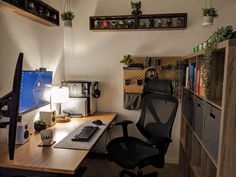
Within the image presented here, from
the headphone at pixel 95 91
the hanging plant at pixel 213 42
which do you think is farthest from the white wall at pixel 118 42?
the hanging plant at pixel 213 42

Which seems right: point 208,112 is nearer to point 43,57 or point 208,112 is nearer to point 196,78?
point 196,78

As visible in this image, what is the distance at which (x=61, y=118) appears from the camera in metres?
2.57

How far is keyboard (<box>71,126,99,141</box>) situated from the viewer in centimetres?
184

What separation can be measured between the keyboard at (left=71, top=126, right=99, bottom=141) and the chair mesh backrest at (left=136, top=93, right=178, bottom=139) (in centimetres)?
62

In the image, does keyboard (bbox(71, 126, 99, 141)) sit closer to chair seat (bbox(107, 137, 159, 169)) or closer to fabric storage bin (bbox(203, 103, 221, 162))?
chair seat (bbox(107, 137, 159, 169))

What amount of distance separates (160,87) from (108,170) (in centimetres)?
132

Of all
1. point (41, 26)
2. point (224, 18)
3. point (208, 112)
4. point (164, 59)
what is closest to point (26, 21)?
point (41, 26)

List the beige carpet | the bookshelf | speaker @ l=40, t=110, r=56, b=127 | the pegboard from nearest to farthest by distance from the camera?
1. the bookshelf
2. speaker @ l=40, t=110, r=56, b=127
3. the beige carpet
4. the pegboard

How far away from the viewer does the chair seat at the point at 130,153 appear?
1913 millimetres

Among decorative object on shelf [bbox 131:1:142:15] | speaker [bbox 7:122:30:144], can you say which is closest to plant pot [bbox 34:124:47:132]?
speaker [bbox 7:122:30:144]

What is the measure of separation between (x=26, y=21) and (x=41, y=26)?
11.2 inches

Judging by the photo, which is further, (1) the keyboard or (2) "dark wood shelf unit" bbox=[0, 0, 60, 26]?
(1) the keyboard

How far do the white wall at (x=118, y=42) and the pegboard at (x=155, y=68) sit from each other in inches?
4.0

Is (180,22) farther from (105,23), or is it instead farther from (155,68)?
(105,23)
